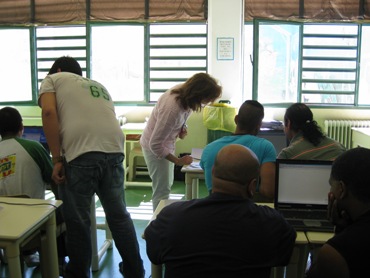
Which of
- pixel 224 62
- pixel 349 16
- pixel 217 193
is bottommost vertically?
pixel 217 193

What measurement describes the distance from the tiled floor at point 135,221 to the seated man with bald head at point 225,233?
1.48 m

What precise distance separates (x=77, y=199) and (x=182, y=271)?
1.06 m

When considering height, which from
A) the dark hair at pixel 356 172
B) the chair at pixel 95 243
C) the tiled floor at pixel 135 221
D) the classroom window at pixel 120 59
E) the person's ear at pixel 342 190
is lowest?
the tiled floor at pixel 135 221

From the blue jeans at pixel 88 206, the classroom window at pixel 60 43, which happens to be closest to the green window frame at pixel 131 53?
the classroom window at pixel 60 43

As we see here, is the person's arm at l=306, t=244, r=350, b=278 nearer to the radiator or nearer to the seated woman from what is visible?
the seated woman

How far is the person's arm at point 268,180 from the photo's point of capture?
198cm

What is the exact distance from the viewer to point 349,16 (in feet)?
17.1

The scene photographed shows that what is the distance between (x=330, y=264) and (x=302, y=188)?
0.76m

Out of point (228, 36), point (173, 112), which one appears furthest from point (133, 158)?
point (173, 112)

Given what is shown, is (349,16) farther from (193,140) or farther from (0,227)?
(0,227)

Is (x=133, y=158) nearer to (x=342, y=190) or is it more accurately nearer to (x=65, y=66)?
(x=65, y=66)

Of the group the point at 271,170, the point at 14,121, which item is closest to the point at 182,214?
the point at 271,170

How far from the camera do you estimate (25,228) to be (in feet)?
5.40

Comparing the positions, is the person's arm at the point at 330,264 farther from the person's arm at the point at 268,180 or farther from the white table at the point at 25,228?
the white table at the point at 25,228
